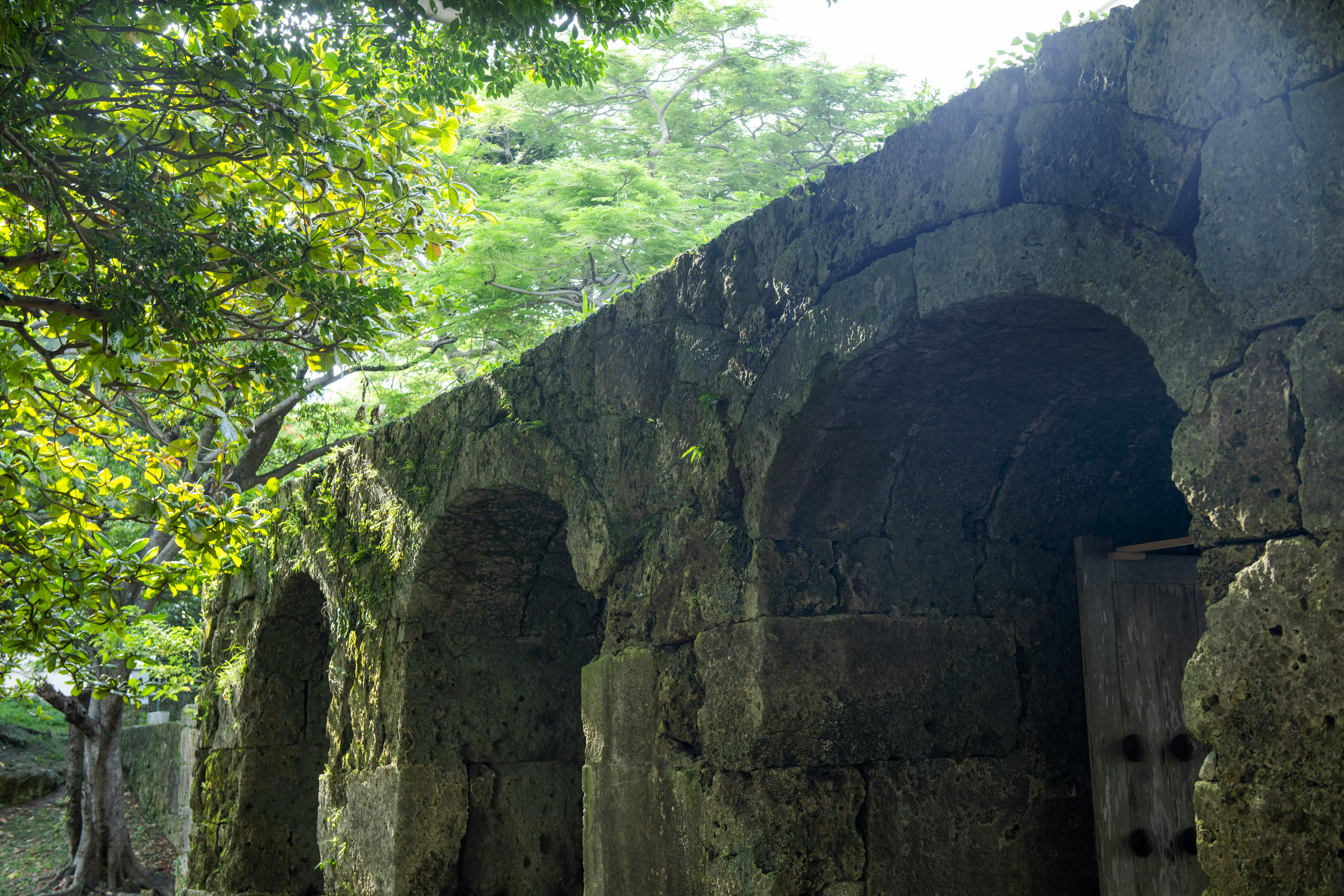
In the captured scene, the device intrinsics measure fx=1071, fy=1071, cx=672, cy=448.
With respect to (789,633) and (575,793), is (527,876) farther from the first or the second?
(789,633)

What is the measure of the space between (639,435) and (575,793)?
7.74 ft

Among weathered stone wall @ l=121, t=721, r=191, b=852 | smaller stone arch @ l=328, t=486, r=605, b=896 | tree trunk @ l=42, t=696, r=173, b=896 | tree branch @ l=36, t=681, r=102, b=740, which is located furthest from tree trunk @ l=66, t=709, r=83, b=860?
smaller stone arch @ l=328, t=486, r=605, b=896

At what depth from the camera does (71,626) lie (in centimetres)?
412

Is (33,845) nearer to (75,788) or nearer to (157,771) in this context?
(157,771)

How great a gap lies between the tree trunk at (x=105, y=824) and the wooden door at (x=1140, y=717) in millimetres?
9079

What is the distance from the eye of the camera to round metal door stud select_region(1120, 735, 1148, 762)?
11.9 feet

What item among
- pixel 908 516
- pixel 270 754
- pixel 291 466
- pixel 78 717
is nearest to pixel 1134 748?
pixel 908 516

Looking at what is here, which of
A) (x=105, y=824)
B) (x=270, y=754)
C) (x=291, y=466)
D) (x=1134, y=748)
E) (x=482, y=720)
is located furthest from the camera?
(x=291, y=466)

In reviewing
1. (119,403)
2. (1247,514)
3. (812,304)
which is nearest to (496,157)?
(119,403)

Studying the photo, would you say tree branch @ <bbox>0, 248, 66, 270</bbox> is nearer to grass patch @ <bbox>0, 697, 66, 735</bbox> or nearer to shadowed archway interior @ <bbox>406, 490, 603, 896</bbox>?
shadowed archway interior @ <bbox>406, 490, 603, 896</bbox>

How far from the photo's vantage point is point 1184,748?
145 inches

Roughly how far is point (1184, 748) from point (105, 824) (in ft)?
33.0

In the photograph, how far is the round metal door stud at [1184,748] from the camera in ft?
12.1

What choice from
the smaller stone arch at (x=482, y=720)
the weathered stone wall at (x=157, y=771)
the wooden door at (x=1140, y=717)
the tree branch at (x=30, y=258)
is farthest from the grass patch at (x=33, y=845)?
the wooden door at (x=1140, y=717)
